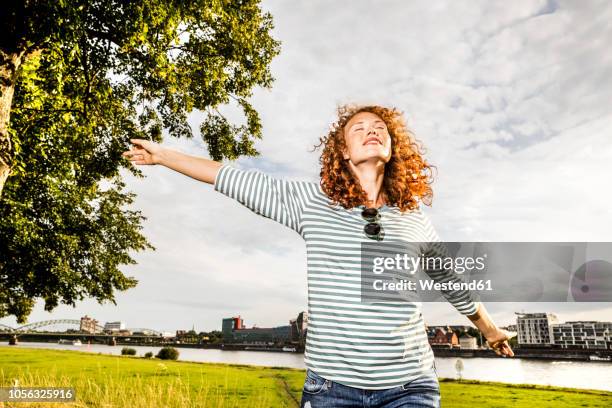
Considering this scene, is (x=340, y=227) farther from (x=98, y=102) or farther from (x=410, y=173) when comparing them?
(x=98, y=102)

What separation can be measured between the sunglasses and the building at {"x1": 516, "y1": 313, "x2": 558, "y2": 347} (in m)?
207

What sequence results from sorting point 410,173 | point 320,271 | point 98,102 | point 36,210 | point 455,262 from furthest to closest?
point 36,210 < point 98,102 < point 410,173 < point 455,262 < point 320,271

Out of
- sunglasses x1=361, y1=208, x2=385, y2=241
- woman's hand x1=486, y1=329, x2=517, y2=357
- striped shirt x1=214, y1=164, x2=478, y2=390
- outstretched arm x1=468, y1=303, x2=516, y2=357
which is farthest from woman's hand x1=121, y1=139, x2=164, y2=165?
woman's hand x1=486, y1=329, x2=517, y2=357

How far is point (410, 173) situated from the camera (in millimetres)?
2805

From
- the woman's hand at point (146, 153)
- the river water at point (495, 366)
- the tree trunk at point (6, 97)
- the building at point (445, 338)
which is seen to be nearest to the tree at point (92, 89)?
the tree trunk at point (6, 97)

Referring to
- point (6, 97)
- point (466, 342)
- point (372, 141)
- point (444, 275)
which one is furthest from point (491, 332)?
point (466, 342)

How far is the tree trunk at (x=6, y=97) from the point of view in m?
7.56

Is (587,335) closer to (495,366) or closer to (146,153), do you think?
(495,366)

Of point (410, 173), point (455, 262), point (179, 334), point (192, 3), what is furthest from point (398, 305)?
point (179, 334)

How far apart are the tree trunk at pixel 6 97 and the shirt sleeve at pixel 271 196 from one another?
689cm

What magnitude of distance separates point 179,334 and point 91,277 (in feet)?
425

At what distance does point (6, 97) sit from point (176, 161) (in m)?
6.76

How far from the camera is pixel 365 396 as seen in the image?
2.09 m

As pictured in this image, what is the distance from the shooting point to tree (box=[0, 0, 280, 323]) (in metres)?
7.50
